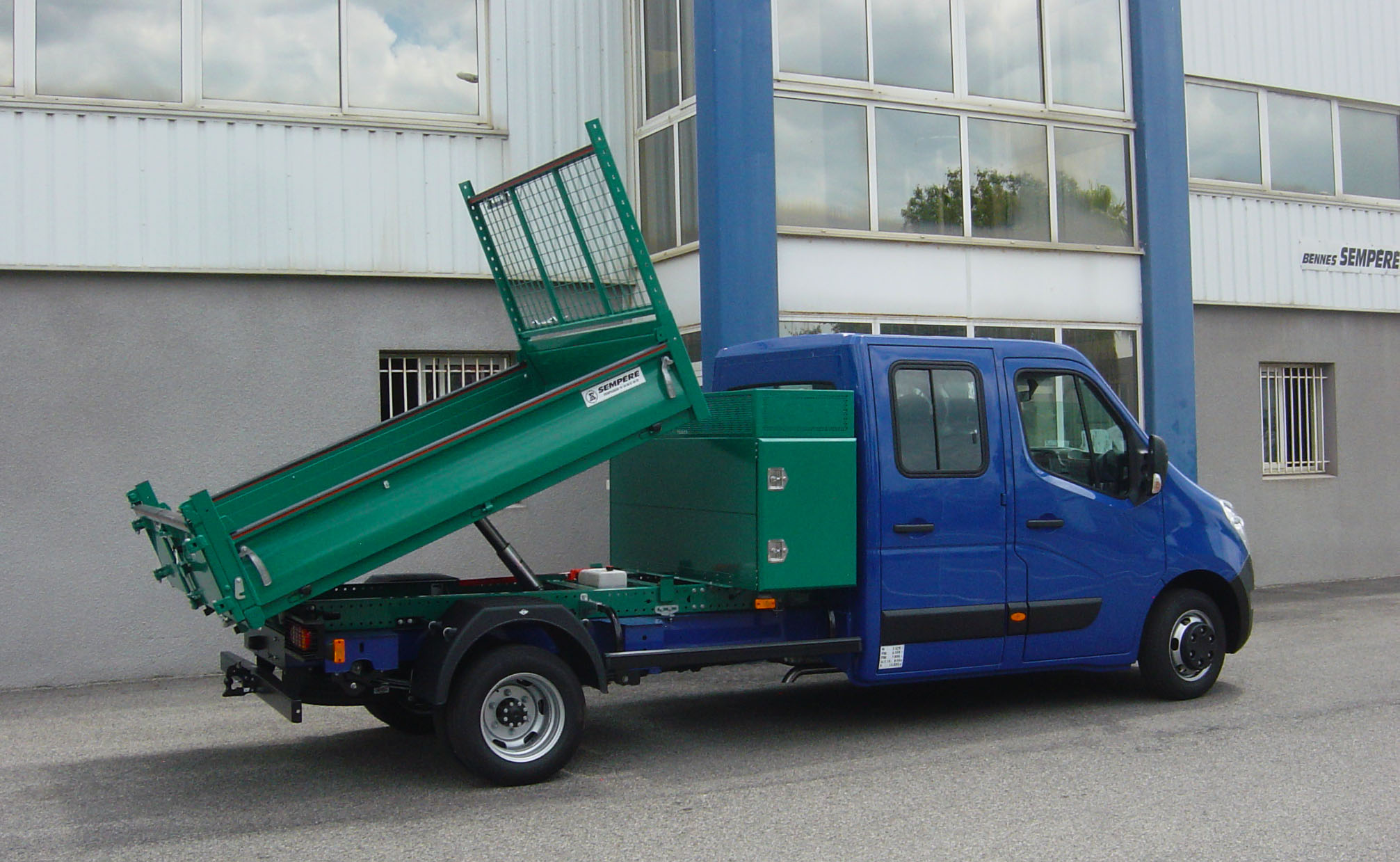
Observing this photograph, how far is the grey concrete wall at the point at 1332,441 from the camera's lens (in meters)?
13.9

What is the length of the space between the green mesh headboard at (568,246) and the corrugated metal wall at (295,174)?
3056mm

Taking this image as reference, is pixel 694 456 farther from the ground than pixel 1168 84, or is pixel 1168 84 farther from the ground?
pixel 1168 84

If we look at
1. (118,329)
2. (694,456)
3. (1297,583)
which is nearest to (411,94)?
(118,329)

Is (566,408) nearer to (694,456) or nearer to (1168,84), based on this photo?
(694,456)

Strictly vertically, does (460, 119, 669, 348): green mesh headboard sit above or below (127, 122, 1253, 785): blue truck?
above

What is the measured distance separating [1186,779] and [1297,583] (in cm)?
895

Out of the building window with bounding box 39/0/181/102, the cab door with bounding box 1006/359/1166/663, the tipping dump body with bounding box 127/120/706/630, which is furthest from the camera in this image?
the building window with bounding box 39/0/181/102

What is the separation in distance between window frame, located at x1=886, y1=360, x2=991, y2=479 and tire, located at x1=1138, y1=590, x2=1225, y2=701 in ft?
5.50

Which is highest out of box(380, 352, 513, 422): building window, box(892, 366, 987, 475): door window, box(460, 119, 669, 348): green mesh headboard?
box(460, 119, 669, 348): green mesh headboard

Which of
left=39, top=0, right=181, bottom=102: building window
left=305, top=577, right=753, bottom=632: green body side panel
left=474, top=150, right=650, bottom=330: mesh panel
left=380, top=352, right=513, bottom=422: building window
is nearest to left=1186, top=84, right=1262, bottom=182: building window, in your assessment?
left=380, top=352, right=513, bottom=422: building window

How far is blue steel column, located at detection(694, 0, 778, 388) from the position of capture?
1060 cm

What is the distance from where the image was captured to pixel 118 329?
10031 millimetres

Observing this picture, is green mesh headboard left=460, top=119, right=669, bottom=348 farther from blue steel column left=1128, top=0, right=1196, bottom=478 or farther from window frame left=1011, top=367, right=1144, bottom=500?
blue steel column left=1128, top=0, right=1196, bottom=478

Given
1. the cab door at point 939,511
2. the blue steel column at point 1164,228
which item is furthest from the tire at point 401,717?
the blue steel column at point 1164,228
